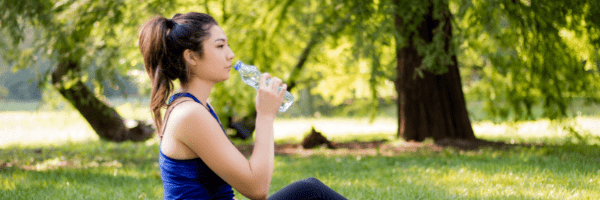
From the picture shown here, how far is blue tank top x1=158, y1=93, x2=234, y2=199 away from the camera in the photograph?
6.99 ft

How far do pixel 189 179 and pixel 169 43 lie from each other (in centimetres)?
59

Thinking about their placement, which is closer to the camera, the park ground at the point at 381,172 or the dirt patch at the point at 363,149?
the park ground at the point at 381,172

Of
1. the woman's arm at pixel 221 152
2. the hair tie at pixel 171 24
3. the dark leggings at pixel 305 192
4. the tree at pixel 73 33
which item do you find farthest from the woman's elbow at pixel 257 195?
the tree at pixel 73 33

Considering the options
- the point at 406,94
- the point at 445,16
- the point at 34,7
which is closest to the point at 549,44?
the point at 445,16

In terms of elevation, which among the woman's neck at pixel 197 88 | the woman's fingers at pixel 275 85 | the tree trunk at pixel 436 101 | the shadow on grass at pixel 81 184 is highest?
the woman's fingers at pixel 275 85

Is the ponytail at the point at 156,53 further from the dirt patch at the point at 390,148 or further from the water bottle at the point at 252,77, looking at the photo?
the dirt patch at the point at 390,148

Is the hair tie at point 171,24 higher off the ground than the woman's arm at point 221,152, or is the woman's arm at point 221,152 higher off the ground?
the hair tie at point 171,24

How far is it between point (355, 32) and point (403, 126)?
2.80 meters

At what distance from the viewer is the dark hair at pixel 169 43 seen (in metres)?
2.21

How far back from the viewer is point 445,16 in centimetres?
723

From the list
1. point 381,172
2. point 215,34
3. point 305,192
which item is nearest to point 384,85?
point 381,172

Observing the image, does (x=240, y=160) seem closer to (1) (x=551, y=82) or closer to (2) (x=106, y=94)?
(2) (x=106, y=94)

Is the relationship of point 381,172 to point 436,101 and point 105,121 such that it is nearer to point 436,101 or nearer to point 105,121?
point 436,101

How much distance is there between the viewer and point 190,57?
2250 mm
